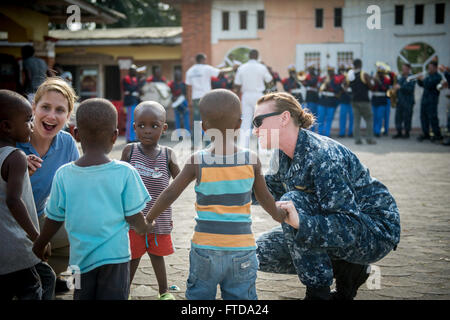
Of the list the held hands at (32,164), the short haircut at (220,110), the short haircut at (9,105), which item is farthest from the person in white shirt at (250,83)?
the short haircut at (9,105)

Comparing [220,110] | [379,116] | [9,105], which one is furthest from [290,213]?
[379,116]

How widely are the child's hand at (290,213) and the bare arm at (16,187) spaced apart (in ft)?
4.41

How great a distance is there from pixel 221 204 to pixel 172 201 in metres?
0.25

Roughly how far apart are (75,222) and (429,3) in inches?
762

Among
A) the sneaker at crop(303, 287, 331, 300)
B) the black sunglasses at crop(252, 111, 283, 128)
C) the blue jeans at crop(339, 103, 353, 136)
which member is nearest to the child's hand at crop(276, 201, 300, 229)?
the sneaker at crop(303, 287, 331, 300)

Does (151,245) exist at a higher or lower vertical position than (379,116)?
lower

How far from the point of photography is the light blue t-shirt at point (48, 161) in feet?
10.1

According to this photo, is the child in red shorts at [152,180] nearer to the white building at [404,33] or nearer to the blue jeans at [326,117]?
the blue jeans at [326,117]

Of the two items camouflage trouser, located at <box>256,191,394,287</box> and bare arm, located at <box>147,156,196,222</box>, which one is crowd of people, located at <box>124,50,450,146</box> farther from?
bare arm, located at <box>147,156,196,222</box>

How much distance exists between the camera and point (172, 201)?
235 centimetres

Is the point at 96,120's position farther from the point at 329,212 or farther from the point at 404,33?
the point at 404,33
